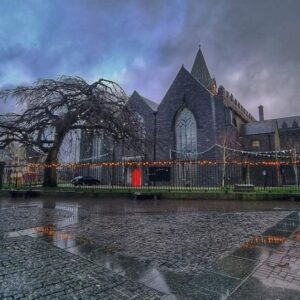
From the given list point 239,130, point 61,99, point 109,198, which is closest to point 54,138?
point 61,99

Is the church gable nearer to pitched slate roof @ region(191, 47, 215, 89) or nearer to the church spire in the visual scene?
the church spire

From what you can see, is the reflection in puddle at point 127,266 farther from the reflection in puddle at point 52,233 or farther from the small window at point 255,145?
the small window at point 255,145

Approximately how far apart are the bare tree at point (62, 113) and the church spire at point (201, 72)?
2736cm

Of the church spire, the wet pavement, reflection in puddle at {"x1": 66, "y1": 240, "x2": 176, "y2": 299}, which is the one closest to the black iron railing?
the wet pavement

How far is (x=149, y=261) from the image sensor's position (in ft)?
13.8

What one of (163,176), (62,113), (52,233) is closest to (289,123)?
(163,176)

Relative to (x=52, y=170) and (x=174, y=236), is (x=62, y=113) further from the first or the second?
(x=174, y=236)

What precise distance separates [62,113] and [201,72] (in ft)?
104

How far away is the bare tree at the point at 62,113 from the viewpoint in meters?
19.5

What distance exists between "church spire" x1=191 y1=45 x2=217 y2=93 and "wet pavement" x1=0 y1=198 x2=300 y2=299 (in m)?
40.3

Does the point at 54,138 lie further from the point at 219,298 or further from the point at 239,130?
the point at 239,130

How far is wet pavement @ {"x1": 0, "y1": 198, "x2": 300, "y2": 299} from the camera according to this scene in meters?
3.10

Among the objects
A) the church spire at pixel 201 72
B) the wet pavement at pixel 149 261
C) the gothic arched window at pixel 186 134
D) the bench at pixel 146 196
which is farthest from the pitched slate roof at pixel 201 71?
the wet pavement at pixel 149 261

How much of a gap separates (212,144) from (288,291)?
1246 inches
